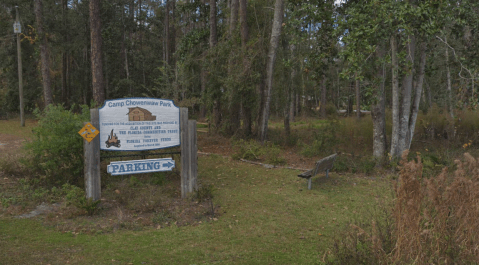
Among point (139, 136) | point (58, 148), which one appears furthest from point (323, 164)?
point (58, 148)

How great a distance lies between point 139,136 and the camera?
715 centimetres

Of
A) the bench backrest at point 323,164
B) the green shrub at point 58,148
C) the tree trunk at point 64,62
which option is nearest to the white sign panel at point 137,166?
the green shrub at point 58,148

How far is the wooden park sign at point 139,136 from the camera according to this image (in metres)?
6.80

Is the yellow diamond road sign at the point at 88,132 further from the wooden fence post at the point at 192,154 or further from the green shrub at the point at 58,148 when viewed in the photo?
the wooden fence post at the point at 192,154

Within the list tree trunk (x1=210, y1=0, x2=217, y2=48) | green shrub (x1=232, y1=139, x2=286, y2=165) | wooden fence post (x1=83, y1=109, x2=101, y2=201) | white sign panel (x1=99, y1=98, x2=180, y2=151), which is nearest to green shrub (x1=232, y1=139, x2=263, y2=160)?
green shrub (x1=232, y1=139, x2=286, y2=165)

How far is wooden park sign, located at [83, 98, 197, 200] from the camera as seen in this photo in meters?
6.80

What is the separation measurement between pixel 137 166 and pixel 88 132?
3.62 feet

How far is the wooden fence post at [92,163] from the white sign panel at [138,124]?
112 millimetres

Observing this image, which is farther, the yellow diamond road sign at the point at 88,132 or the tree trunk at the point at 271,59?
the tree trunk at the point at 271,59

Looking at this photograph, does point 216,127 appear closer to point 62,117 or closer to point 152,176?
point 152,176

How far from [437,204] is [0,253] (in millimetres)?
5495

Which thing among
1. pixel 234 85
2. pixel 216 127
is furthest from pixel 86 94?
pixel 234 85

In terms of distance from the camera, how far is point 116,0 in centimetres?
3038

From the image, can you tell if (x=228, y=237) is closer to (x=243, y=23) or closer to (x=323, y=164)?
(x=323, y=164)
